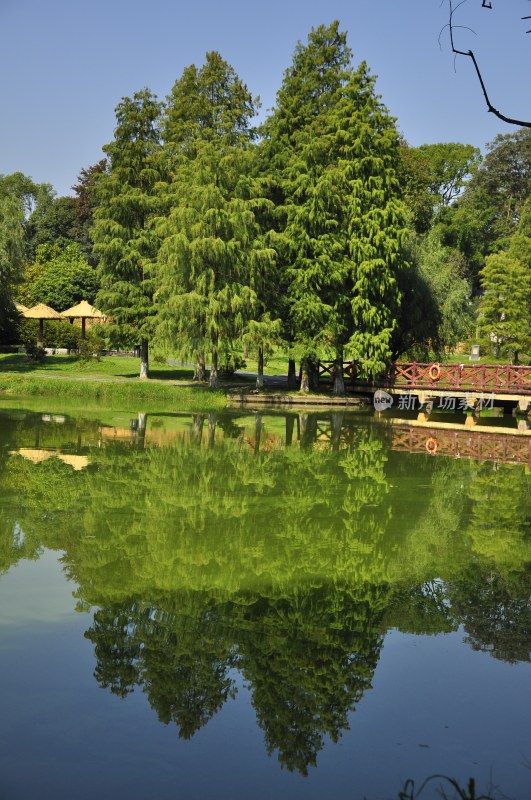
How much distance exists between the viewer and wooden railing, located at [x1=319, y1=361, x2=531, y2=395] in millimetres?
34469

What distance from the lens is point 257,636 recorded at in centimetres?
886

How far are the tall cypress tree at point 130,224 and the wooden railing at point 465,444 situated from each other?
51.0 feet

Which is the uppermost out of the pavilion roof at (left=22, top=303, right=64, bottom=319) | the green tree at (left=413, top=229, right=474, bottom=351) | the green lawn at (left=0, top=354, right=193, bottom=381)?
the green tree at (left=413, top=229, right=474, bottom=351)

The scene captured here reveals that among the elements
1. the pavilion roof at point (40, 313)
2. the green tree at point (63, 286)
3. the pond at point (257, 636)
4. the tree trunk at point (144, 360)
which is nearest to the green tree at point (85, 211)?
the green tree at point (63, 286)

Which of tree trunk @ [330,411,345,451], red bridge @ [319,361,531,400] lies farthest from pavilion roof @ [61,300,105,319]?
tree trunk @ [330,411,345,451]

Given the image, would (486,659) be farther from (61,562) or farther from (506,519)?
(506,519)

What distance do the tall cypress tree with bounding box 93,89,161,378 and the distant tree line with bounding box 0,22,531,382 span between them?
0.09 meters

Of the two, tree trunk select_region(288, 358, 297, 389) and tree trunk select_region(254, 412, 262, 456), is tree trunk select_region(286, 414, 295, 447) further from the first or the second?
tree trunk select_region(288, 358, 297, 389)

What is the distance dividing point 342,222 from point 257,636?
31389 millimetres

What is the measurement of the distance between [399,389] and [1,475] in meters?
23.3

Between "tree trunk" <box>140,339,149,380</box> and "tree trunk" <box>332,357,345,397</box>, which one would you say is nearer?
"tree trunk" <box>332,357,345,397</box>

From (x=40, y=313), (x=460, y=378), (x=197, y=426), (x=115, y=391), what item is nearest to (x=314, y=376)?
(x=460, y=378)

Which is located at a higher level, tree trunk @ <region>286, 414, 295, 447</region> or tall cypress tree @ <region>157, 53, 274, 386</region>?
tall cypress tree @ <region>157, 53, 274, 386</region>

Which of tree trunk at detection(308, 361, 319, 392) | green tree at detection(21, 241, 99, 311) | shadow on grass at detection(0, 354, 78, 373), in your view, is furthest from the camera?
green tree at detection(21, 241, 99, 311)
